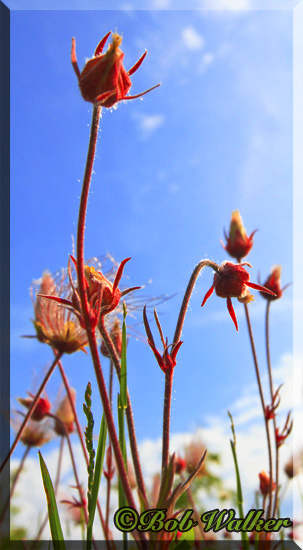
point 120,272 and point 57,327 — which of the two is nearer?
point 120,272

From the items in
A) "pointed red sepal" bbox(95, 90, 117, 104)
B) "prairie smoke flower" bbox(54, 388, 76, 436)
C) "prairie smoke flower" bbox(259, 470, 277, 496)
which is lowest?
"prairie smoke flower" bbox(259, 470, 277, 496)

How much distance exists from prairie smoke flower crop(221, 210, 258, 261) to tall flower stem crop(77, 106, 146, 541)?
3.46 feet

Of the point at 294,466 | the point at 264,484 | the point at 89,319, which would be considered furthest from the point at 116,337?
the point at 294,466

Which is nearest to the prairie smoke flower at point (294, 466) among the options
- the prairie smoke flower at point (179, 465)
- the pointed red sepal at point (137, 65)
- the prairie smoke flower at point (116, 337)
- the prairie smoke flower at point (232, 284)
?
the prairie smoke flower at point (179, 465)

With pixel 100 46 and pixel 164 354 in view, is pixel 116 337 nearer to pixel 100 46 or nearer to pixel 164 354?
pixel 164 354

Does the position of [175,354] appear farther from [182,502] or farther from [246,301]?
[182,502]

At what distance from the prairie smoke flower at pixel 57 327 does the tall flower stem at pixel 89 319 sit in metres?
0.63

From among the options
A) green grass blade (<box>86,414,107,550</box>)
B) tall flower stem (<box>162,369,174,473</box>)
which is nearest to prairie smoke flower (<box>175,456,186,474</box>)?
green grass blade (<box>86,414,107,550</box>)

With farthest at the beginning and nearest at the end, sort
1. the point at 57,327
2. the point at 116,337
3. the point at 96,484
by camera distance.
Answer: the point at 57,327 → the point at 116,337 → the point at 96,484

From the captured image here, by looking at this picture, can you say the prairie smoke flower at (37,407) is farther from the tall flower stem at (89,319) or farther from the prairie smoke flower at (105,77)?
the prairie smoke flower at (105,77)

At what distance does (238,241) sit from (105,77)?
1.09 meters

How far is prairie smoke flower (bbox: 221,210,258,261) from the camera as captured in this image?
1.77 meters

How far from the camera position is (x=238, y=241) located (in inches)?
70.0

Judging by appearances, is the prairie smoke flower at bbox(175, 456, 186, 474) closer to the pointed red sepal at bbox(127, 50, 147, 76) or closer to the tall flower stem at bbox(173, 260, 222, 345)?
the tall flower stem at bbox(173, 260, 222, 345)
